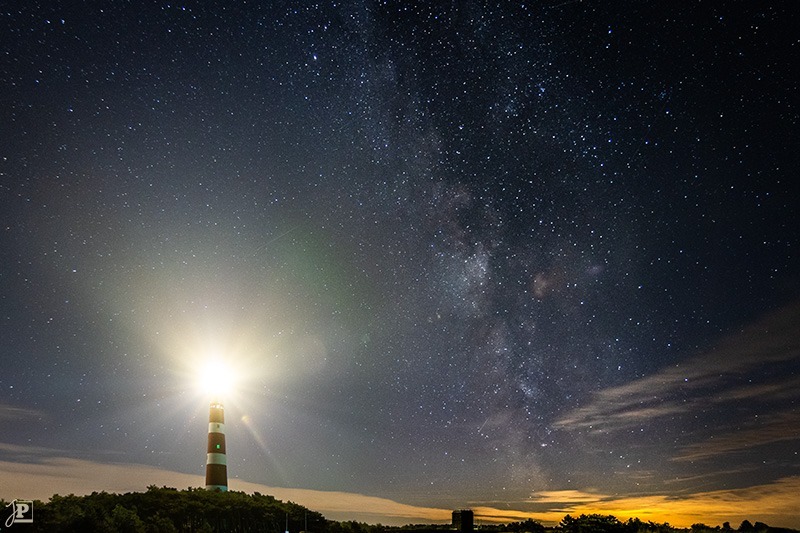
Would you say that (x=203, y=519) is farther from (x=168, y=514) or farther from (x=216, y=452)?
(x=216, y=452)

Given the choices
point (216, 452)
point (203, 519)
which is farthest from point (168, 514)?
point (216, 452)

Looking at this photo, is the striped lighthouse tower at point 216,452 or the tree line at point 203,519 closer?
the tree line at point 203,519

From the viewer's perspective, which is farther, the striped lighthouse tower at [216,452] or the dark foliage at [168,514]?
the striped lighthouse tower at [216,452]

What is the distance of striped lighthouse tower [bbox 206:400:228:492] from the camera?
1815 inches

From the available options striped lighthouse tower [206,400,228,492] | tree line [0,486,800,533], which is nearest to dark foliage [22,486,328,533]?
tree line [0,486,800,533]

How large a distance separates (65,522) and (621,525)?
22.6 m

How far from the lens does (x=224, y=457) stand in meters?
48.0

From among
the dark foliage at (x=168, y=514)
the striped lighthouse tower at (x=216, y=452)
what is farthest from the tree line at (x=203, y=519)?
the striped lighthouse tower at (x=216, y=452)

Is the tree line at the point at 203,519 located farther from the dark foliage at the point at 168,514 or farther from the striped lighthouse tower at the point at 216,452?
the striped lighthouse tower at the point at 216,452

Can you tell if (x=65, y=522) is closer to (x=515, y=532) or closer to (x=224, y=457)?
(x=515, y=532)

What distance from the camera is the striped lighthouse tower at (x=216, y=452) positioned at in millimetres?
46094

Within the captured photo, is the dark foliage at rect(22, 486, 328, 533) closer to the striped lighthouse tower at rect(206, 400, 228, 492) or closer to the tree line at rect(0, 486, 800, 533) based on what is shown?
the tree line at rect(0, 486, 800, 533)

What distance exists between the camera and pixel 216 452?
4769 cm

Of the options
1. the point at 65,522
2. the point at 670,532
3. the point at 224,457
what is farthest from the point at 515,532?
the point at 224,457
